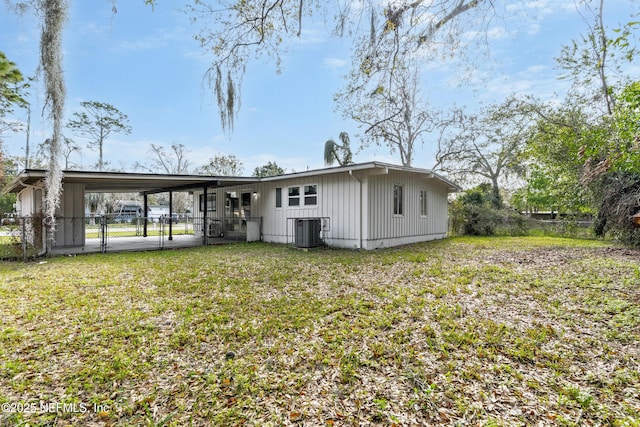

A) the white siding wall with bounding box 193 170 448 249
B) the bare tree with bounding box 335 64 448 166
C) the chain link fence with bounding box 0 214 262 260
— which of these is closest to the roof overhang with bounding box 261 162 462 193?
the white siding wall with bounding box 193 170 448 249

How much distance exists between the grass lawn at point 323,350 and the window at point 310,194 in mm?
5077

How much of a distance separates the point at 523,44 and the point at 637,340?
13.8 feet

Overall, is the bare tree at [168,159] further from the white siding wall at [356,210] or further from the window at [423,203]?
the window at [423,203]

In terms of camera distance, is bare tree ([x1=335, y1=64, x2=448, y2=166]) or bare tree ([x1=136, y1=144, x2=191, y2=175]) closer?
bare tree ([x1=335, y1=64, x2=448, y2=166])

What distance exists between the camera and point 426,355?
114 inches

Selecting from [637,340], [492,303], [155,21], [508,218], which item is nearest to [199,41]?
[155,21]

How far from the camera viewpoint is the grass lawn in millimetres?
2176

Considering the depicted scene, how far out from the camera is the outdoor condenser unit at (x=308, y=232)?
9.65 metres

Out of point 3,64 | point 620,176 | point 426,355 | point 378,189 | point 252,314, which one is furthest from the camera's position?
point 378,189

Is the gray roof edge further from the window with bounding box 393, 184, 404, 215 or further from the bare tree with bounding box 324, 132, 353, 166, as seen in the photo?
the bare tree with bounding box 324, 132, 353, 166

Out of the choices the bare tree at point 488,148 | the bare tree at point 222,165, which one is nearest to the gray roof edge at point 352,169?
the bare tree at point 488,148

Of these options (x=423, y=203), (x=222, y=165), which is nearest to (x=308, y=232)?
(x=423, y=203)

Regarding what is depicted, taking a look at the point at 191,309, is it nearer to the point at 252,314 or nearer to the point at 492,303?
the point at 252,314

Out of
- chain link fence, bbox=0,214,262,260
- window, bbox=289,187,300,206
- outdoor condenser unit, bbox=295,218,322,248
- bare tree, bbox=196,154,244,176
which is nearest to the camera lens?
chain link fence, bbox=0,214,262,260
